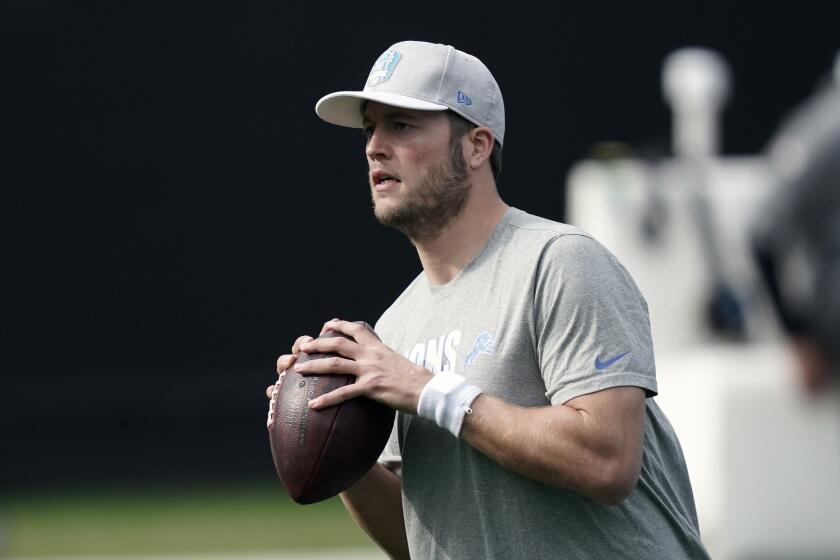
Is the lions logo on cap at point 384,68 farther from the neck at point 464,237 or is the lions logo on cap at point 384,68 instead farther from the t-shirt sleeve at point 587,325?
the t-shirt sleeve at point 587,325

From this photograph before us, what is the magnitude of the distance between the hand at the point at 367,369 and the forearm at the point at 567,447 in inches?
6.8

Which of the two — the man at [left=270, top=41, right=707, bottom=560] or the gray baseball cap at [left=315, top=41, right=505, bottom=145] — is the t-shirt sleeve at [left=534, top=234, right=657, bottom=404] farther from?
the gray baseball cap at [left=315, top=41, right=505, bottom=145]

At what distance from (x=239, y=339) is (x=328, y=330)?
31.3ft

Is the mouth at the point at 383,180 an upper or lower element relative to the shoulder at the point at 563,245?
upper

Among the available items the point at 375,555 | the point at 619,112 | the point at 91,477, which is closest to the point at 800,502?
the point at 375,555

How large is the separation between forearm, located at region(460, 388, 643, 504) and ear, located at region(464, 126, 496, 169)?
30.7 inches

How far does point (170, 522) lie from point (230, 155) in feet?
12.1

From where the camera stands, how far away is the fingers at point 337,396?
12.1 ft

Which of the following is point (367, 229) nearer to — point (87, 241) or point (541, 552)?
point (87, 241)

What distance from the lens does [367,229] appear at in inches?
539

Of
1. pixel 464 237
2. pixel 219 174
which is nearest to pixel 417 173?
pixel 464 237

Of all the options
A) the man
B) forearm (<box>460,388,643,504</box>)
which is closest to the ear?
the man

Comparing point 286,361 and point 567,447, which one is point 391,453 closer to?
point 286,361

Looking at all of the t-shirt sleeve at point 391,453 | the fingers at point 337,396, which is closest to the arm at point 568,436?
the fingers at point 337,396
